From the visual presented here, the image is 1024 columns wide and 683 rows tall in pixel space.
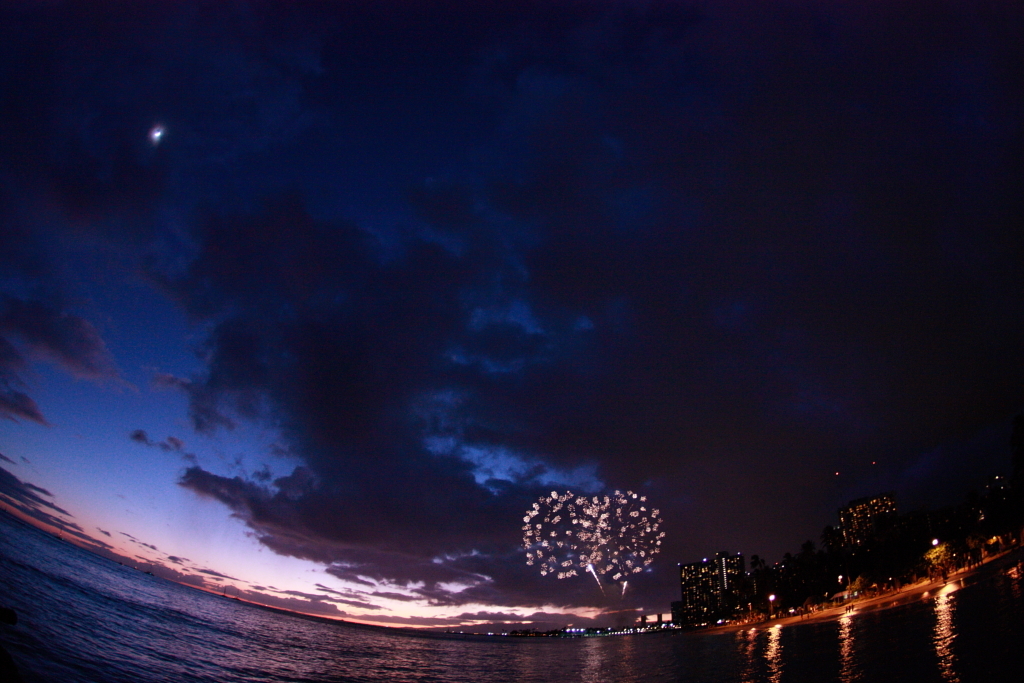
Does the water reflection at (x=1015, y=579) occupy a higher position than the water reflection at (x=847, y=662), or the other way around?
the water reflection at (x=1015, y=579)

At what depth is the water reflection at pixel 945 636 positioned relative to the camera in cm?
2397

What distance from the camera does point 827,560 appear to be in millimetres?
123625

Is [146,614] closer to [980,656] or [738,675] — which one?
[738,675]

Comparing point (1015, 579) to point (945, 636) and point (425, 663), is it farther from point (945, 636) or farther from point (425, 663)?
point (425, 663)

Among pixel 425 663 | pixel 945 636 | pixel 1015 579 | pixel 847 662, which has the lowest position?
pixel 425 663

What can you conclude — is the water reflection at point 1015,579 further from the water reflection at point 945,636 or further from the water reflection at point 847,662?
the water reflection at point 847,662

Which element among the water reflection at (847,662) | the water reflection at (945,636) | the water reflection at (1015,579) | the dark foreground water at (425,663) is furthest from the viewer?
the water reflection at (1015,579)

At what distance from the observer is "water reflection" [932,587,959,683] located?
944 inches

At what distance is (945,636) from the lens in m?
32.1

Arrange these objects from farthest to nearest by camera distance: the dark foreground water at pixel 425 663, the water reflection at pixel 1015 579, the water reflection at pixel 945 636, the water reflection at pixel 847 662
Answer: the water reflection at pixel 1015 579, the water reflection at pixel 847 662, the dark foreground water at pixel 425 663, the water reflection at pixel 945 636

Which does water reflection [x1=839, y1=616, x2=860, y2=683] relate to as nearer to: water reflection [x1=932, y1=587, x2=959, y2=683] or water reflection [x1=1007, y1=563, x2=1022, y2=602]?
water reflection [x1=932, y1=587, x2=959, y2=683]

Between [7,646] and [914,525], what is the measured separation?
484 ft

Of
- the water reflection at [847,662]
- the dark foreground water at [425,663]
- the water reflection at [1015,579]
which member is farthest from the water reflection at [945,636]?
the water reflection at [1015,579]

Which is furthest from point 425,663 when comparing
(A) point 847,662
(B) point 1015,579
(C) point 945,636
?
(B) point 1015,579
